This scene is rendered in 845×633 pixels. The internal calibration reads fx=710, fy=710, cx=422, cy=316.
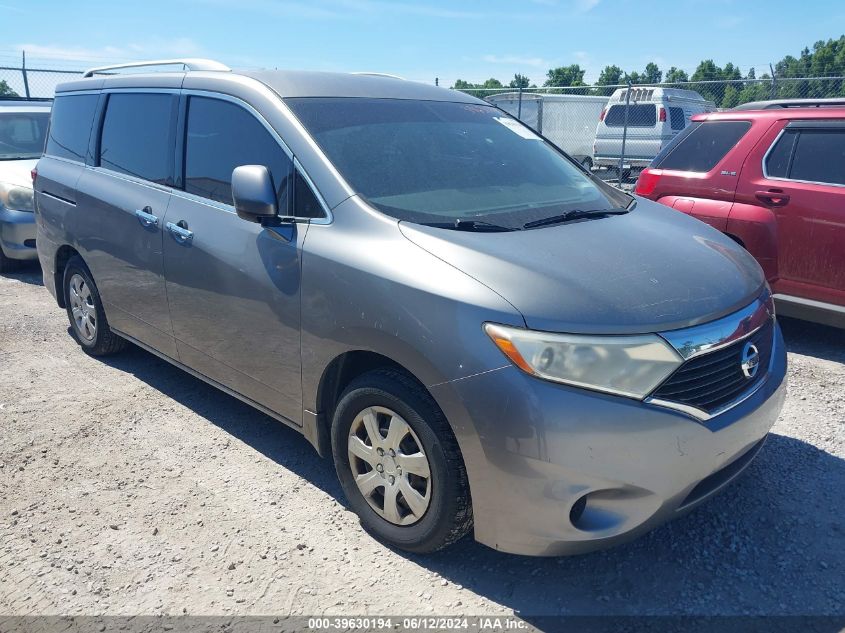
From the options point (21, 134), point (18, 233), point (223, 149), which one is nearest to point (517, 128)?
point (223, 149)

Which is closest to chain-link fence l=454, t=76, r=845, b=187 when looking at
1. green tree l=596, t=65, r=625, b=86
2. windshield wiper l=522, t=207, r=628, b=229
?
windshield wiper l=522, t=207, r=628, b=229

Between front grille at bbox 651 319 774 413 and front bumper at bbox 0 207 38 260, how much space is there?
721 centimetres

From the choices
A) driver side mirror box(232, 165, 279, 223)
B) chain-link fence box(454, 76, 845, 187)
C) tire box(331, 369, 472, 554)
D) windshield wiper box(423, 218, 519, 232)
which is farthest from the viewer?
chain-link fence box(454, 76, 845, 187)

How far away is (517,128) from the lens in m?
4.06

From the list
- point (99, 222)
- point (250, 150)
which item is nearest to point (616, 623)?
point (250, 150)

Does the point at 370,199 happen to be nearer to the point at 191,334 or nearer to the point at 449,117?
the point at 449,117

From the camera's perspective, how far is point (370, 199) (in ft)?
9.79

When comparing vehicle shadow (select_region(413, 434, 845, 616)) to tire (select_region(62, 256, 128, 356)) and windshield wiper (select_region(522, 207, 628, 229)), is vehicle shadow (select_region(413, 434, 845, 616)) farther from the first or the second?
tire (select_region(62, 256, 128, 356))

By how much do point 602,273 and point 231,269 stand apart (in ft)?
5.68

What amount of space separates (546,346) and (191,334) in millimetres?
2192

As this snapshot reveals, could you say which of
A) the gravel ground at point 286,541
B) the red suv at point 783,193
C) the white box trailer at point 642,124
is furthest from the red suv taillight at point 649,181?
the white box trailer at point 642,124

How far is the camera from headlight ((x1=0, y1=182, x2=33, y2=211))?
A: 7.53 meters

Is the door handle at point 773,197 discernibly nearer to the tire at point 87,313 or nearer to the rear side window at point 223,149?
the rear side window at point 223,149

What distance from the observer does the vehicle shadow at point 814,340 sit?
5204 mm
